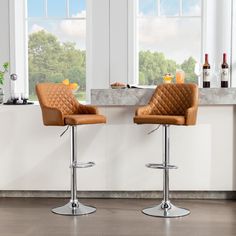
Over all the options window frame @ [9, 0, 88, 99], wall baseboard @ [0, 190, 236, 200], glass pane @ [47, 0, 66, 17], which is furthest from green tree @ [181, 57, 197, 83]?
wall baseboard @ [0, 190, 236, 200]

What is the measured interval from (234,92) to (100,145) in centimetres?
148

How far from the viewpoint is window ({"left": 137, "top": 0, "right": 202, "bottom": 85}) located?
6.80 metres

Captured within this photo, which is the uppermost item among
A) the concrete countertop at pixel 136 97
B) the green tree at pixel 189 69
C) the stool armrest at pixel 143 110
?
the green tree at pixel 189 69

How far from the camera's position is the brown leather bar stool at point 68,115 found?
4.40 metres

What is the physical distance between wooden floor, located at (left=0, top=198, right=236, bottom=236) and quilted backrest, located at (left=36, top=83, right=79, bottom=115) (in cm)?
97

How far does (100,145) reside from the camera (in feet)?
16.7

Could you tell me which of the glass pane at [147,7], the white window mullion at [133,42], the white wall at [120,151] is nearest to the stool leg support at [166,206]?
the white wall at [120,151]

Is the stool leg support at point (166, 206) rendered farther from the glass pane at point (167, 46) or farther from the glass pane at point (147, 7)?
the glass pane at point (147, 7)

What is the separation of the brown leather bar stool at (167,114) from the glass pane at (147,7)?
233 centimetres

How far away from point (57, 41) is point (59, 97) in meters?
2.56

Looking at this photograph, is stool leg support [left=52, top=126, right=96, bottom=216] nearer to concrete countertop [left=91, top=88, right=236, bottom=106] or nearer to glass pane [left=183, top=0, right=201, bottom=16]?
concrete countertop [left=91, top=88, right=236, bottom=106]

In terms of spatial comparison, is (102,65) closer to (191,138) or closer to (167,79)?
(167,79)

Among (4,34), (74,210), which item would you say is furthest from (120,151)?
(4,34)

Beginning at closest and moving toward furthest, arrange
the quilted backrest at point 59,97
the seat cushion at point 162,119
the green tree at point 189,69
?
the seat cushion at point 162,119, the quilted backrest at point 59,97, the green tree at point 189,69
